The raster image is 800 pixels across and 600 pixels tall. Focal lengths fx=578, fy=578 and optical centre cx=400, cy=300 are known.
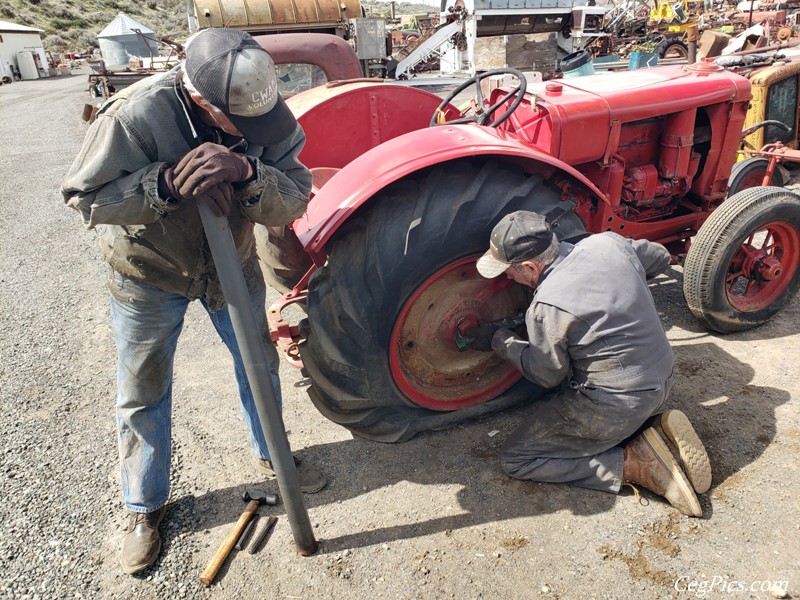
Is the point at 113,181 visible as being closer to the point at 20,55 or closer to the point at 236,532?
Result: the point at 236,532

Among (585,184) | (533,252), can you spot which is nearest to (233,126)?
(533,252)

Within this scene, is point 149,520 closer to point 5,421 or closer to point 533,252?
point 5,421

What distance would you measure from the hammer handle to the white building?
34890 millimetres

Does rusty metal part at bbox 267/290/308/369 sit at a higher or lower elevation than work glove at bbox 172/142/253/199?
lower

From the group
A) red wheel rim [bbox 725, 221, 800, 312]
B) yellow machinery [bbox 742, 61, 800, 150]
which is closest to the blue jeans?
red wheel rim [bbox 725, 221, 800, 312]

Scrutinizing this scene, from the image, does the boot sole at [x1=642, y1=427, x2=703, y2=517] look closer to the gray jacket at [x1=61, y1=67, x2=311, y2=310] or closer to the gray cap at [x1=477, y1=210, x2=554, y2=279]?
the gray cap at [x1=477, y1=210, x2=554, y2=279]

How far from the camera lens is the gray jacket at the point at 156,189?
1.60m

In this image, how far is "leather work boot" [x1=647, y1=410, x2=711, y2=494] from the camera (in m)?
2.13

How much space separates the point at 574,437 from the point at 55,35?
4907 centimetres

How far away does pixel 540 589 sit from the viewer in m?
1.86

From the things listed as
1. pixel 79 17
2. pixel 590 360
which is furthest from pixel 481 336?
pixel 79 17

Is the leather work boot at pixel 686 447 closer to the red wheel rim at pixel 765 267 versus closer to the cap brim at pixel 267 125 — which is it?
the red wheel rim at pixel 765 267

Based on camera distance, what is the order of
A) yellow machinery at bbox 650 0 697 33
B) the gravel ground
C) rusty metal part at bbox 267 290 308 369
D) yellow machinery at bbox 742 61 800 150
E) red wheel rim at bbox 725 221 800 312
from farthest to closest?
yellow machinery at bbox 650 0 697 33 → yellow machinery at bbox 742 61 800 150 → red wheel rim at bbox 725 221 800 312 → rusty metal part at bbox 267 290 308 369 → the gravel ground

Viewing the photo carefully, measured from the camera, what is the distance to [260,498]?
228 cm
